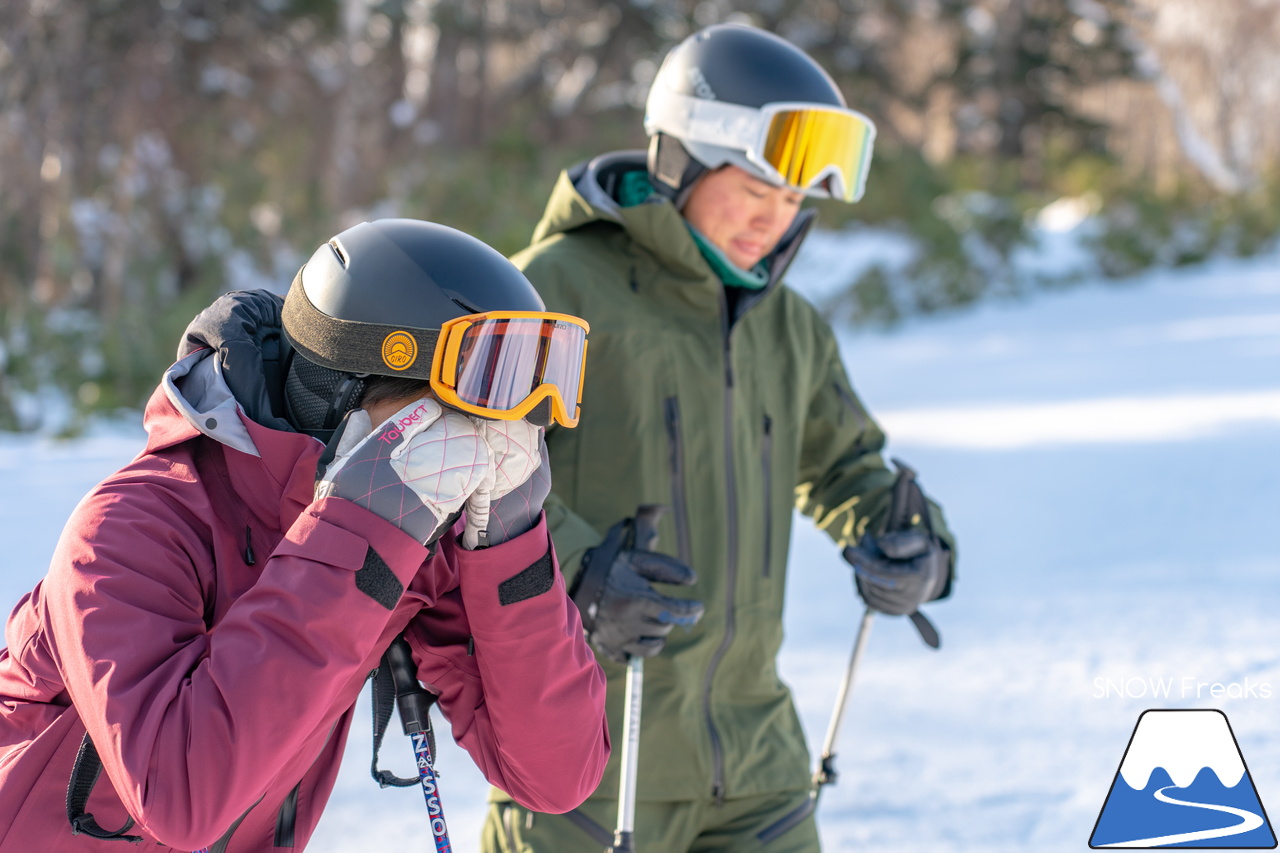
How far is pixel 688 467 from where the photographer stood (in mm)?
2303

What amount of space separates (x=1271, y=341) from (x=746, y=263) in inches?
339

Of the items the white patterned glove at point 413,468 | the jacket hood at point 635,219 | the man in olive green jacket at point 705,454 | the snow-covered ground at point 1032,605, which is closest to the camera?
the white patterned glove at point 413,468

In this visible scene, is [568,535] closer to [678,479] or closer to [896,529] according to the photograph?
[678,479]

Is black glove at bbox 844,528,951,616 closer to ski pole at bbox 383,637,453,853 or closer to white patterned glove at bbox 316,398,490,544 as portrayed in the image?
ski pole at bbox 383,637,453,853

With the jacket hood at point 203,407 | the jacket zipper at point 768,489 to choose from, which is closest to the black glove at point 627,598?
the jacket zipper at point 768,489

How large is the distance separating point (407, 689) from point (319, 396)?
0.47 metres

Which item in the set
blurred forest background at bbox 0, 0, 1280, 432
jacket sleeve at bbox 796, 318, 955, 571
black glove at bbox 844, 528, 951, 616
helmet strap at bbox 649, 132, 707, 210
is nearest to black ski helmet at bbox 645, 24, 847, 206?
helmet strap at bbox 649, 132, 707, 210

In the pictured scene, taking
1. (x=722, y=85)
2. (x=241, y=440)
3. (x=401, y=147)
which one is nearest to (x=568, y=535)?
(x=241, y=440)

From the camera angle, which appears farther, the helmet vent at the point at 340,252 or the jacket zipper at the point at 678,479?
the jacket zipper at the point at 678,479

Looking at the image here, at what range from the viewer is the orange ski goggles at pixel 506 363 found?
1.42 metres

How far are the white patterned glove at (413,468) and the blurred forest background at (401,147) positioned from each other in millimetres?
7508

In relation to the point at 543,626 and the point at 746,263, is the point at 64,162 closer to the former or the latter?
the point at 746,263

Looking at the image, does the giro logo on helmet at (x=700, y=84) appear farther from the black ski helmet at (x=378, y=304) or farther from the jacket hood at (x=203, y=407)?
the jacket hood at (x=203, y=407)

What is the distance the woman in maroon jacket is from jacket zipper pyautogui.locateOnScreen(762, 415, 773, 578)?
80 centimetres
